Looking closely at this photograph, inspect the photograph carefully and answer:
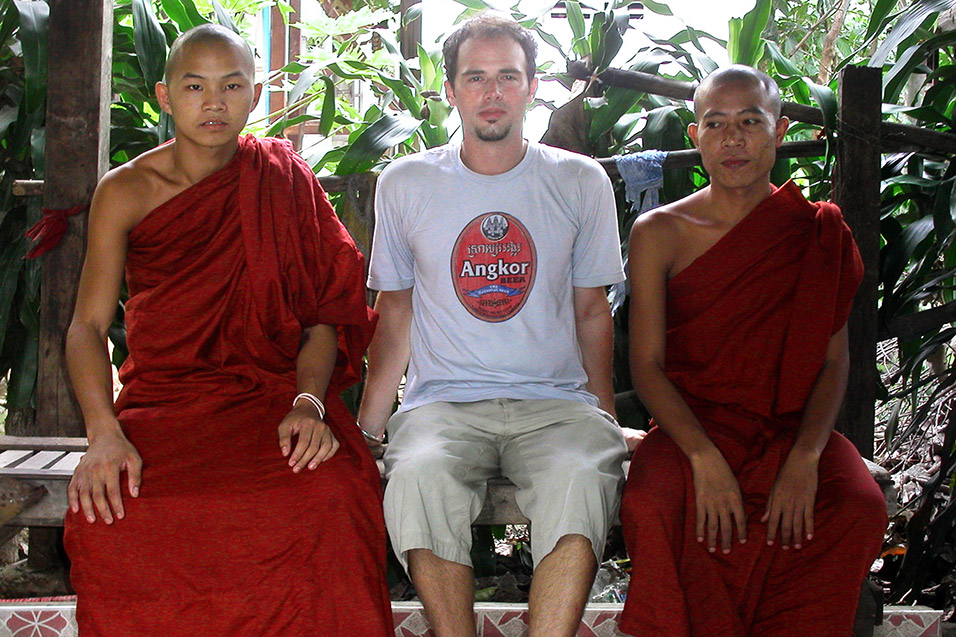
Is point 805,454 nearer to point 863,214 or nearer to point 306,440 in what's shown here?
point 863,214

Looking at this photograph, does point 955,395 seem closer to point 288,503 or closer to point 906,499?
point 906,499

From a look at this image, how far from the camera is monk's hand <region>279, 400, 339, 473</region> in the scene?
1957 mm

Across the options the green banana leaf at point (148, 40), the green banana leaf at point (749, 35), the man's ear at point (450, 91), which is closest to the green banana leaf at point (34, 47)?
the green banana leaf at point (148, 40)

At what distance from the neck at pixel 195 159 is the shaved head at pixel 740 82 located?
3.71 ft

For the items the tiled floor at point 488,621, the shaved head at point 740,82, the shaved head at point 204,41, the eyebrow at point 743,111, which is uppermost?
the shaved head at point 204,41

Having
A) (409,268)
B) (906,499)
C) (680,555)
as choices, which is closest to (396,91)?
(409,268)

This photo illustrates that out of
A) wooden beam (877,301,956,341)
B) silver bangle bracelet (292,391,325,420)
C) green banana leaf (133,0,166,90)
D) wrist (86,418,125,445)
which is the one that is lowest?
wrist (86,418,125,445)

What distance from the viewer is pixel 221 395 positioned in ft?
7.03

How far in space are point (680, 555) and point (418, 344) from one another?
78 cm

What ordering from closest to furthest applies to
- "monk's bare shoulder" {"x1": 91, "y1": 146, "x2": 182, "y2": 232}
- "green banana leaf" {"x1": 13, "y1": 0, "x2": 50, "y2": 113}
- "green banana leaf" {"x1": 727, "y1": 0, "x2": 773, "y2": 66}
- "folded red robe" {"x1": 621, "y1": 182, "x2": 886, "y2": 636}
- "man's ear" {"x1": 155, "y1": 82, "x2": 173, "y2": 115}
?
"folded red robe" {"x1": 621, "y1": 182, "x2": 886, "y2": 636}, "monk's bare shoulder" {"x1": 91, "y1": 146, "x2": 182, "y2": 232}, "man's ear" {"x1": 155, "y1": 82, "x2": 173, "y2": 115}, "green banana leaf" {"x1": 13, "y1": 0, "x2": 50, "y2": 113}, "green banana leaf" {"x1": 727, "y1": 0, "x2": 773, "y2": 66}

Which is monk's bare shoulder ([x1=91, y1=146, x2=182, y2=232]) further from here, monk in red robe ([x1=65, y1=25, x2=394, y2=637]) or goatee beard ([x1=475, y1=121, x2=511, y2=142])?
goatee beard ([x1=475, y1=121, x2=511, y2=142])

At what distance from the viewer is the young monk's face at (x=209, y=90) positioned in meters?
2.16

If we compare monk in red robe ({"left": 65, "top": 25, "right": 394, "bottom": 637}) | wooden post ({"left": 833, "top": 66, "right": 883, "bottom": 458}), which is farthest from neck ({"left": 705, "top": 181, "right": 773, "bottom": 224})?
monk in red robe ({"left": 65, "top": 25, "right": 394, "bottom": 637})

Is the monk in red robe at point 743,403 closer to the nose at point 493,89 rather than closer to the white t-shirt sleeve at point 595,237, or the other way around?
the white t-shirt sleeve at point 595,237
